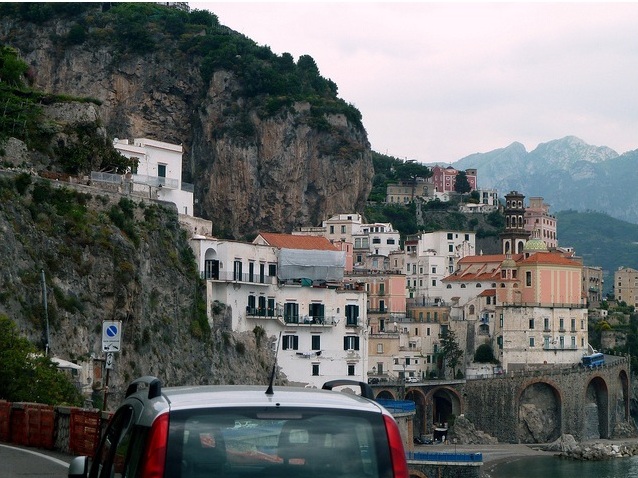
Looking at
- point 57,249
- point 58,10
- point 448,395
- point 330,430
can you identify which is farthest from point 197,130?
point 330,430

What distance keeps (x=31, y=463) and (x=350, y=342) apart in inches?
2241

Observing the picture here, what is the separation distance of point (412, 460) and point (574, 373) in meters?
46.1

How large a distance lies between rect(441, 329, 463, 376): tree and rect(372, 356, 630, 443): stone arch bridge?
5534mm

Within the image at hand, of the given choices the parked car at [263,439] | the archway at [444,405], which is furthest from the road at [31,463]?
the archway at [444,405]

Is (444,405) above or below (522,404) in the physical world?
below

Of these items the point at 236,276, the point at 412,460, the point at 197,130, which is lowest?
the point at 412,460

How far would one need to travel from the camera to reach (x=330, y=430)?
797cm

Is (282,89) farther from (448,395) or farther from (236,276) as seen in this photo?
(236,276)

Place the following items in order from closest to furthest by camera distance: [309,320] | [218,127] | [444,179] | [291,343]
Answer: [291,343] → [309,320] → [218,127] → [444,179]

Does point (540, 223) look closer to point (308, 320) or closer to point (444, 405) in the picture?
point (444, 405)

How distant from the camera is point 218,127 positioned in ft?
398

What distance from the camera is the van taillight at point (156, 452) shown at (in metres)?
7.64

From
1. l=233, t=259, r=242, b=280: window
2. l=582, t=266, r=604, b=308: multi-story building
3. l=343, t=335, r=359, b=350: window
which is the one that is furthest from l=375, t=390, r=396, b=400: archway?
l=582, t=266, r=604, b=308: multi-story building

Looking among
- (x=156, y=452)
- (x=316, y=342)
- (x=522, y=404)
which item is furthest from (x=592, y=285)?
(x=156, y=452)
